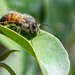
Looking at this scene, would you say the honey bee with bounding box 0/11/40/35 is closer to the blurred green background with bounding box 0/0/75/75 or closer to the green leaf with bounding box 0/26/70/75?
the green leaf with bounding box 0/26/70/75

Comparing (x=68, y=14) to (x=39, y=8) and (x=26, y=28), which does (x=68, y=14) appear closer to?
(x=39, y=8)

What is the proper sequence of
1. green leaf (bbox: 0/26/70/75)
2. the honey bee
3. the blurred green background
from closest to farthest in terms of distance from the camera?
green leaf (bbox: 0/26/70/75), the honey bee, the blurred green background

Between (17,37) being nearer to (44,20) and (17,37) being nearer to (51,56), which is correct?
(51,56)

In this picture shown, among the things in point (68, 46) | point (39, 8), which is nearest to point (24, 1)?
point (39, 8)

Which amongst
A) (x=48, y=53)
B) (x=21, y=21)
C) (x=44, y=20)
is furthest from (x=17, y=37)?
(x=44, y=20)

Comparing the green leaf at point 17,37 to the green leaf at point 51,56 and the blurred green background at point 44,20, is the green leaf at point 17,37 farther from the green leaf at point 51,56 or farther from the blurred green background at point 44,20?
the blurred green background at point 44,20

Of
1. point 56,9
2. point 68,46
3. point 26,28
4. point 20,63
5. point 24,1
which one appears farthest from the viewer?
point 68,46

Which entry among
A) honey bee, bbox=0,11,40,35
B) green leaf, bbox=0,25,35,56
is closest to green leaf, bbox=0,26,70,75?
green leaf, bbox=0,25,35,56
